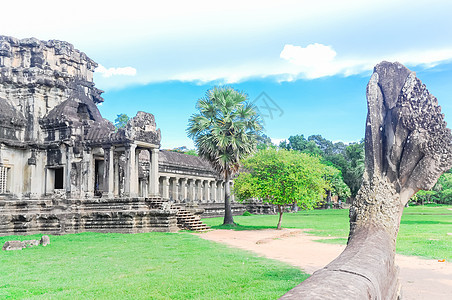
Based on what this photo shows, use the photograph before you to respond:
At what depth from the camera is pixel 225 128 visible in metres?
25.2

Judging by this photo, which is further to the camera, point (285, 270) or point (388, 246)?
point (285, 270)

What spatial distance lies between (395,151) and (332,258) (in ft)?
21.6

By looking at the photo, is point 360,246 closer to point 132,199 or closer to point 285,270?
point 285,270

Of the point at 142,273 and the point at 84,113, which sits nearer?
the point at 142,273

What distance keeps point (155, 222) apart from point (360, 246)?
661 inches

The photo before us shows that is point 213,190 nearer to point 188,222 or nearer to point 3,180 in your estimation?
point 188,222

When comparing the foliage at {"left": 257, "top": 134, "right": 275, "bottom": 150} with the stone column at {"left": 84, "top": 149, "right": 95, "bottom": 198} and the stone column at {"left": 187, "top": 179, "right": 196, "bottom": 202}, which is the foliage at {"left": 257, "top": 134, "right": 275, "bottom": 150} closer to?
the stone column at {"left": 187, "top": 179, "right": 196, "bottom": 202}

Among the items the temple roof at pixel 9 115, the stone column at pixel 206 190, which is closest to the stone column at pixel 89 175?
the temple roof at pixel 9 115

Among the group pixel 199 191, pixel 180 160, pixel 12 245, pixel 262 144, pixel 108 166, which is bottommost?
pixel 12 245

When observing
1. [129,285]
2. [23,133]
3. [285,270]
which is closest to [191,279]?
[129,285]

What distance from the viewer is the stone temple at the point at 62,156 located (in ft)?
65.9

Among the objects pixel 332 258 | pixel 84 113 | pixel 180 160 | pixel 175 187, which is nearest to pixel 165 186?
pixel 175 187

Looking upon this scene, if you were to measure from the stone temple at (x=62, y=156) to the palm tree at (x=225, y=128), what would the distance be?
328cm

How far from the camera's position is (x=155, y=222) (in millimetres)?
20500
